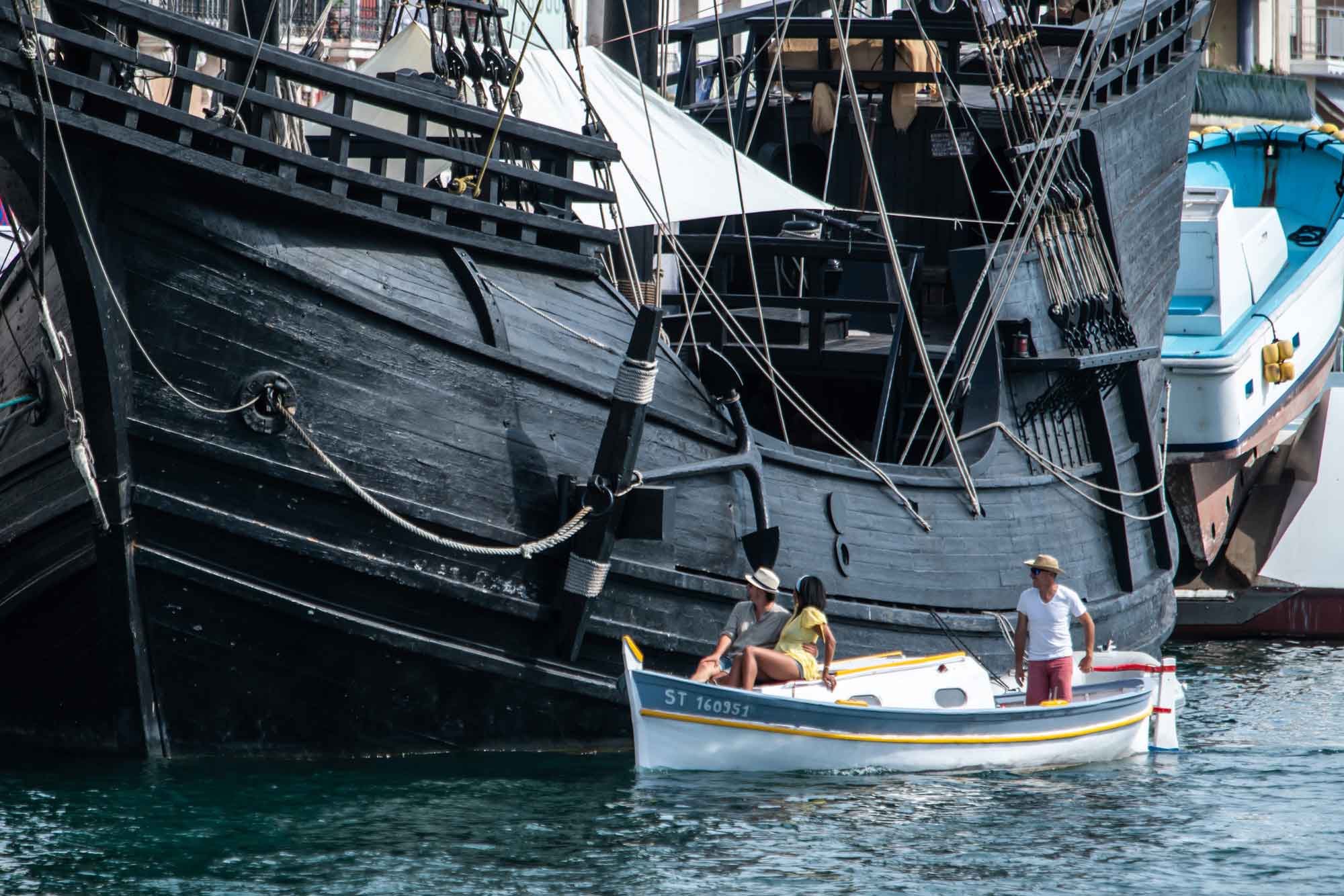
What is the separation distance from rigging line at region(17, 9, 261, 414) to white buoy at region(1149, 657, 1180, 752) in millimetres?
5900

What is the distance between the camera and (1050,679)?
10.3m

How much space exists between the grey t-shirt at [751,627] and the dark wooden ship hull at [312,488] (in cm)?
18

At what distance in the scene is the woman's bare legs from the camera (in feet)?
30.2

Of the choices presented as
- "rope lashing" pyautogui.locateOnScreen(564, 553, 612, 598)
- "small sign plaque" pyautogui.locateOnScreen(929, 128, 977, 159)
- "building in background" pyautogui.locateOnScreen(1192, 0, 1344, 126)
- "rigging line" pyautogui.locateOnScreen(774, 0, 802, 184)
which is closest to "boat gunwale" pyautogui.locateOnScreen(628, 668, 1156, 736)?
"rope lashing" pyautogui.locateOnScreen(564, 553, 612, 598)

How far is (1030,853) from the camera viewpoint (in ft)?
26.0

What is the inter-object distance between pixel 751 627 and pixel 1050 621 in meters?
1.92

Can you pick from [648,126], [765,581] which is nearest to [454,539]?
[765,581]

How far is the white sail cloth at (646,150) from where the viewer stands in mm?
12016

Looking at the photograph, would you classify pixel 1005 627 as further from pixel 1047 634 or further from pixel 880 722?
pixel 880 722

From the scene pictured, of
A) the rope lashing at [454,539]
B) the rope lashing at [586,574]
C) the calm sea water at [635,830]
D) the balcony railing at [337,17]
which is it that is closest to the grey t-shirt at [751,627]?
the calm sea water at [635,830]

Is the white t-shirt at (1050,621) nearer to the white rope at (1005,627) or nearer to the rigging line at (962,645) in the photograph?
the rigging line at (962,645)

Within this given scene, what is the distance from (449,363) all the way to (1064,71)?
6.79 metres

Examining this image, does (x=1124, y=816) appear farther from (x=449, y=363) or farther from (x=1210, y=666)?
(x=1210, y=666)

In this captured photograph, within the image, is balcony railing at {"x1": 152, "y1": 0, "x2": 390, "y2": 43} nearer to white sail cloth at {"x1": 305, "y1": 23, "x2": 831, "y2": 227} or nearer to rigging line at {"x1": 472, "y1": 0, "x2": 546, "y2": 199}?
white sail cloth at {"x1": 305, "y1": 23, "x2": 831, "y2": 227}
